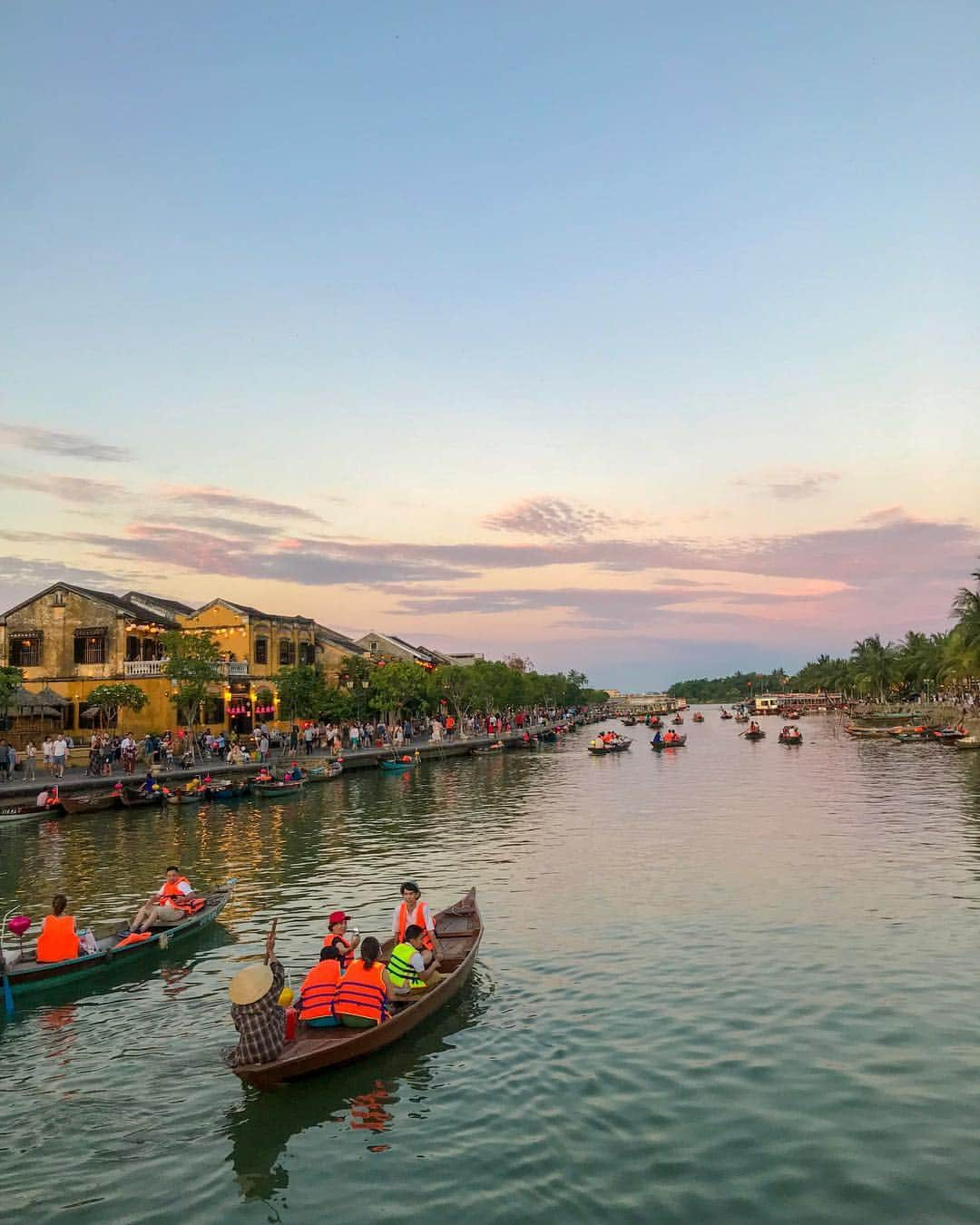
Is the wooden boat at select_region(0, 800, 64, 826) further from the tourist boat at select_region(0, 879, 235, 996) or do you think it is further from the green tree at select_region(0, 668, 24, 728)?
the tourist boat at select_region(0, 879, 235, 996)

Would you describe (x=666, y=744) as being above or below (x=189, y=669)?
below

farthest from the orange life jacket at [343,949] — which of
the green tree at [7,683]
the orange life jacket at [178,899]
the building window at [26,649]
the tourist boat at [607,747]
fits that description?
the tourist boat at [607,747]

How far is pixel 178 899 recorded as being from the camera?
20.0 metres

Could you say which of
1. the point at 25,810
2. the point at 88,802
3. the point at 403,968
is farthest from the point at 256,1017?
the point at 88,802

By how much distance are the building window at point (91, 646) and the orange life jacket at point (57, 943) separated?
53359mm

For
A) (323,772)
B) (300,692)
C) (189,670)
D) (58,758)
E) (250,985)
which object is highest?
(189,670)

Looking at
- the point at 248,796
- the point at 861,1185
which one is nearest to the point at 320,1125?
the point at 861,1185

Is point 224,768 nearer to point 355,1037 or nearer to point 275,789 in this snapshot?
point 275,789

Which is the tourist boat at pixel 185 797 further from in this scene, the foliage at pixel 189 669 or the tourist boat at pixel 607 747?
the tourist boat at pixel 607 747

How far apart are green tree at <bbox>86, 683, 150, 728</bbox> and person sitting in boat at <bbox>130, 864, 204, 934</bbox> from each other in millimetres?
39829

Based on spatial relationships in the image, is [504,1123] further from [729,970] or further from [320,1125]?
[729,970]

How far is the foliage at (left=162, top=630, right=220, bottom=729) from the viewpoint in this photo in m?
57.9

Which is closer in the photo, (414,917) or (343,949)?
(343,949)

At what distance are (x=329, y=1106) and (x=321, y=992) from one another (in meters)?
1.48
